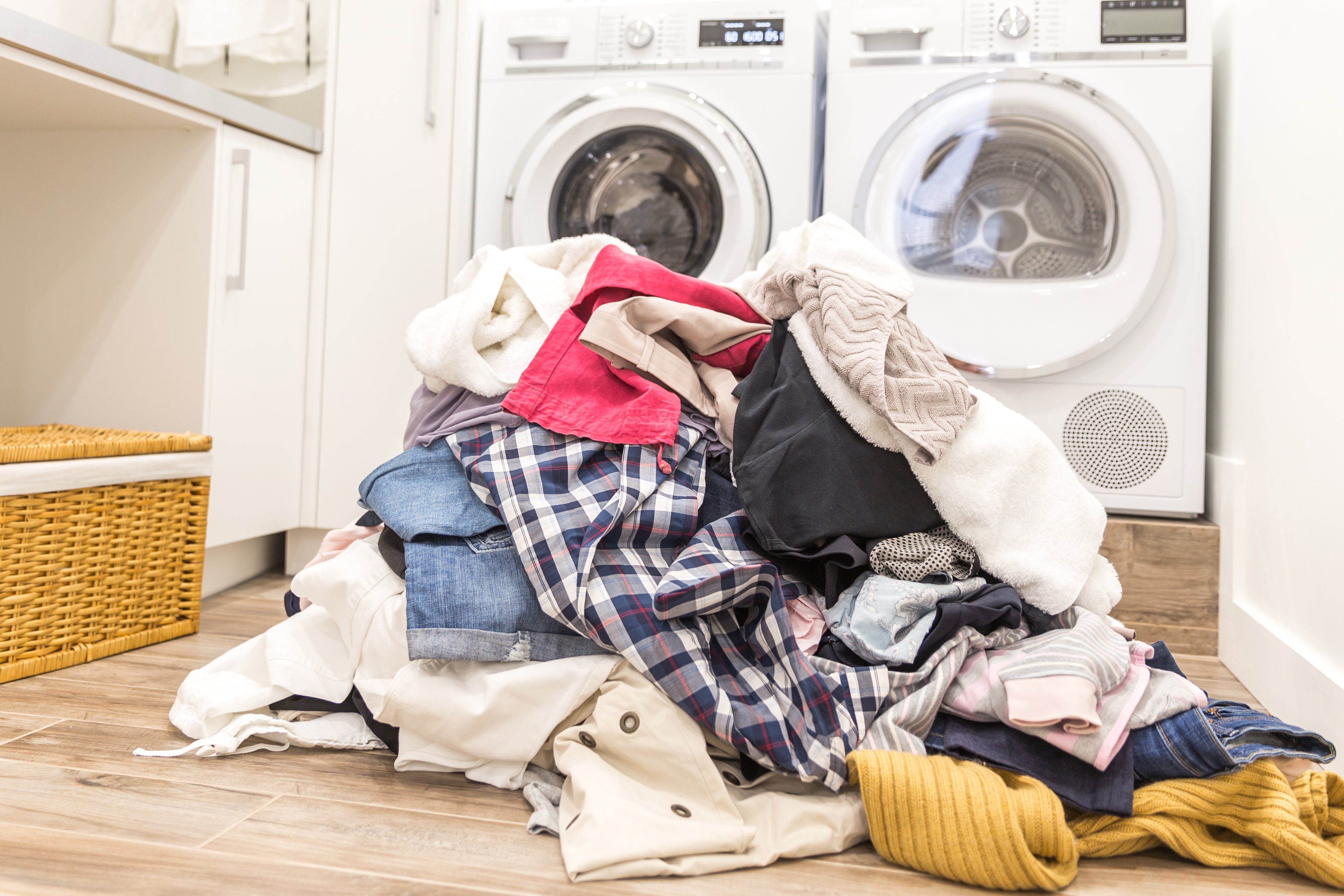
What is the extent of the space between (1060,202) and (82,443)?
61.2 inches

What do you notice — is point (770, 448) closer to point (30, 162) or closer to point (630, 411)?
point (630, 411)

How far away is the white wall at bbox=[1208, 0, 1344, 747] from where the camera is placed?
3.44 feet

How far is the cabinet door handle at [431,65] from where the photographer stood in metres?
1.73

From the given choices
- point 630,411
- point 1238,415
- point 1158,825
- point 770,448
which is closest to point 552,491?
point 630,411

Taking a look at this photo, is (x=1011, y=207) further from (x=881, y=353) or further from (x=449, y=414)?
(x=449, y=414)

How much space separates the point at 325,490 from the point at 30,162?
0.74 m

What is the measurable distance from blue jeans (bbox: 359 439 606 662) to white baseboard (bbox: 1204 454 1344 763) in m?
0.80

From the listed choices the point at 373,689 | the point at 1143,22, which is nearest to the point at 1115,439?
the point at 1143,22

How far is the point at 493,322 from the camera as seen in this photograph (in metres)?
1.04

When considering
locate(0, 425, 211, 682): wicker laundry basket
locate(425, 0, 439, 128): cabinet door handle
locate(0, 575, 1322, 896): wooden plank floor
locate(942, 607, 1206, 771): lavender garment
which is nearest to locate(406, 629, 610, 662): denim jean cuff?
locate(0, 575, 1322, 896): wooden plank floor

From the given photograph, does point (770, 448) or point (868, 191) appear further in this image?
point (868, 191)

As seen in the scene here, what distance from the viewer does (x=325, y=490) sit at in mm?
1767

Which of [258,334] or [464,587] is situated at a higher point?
[258,334]

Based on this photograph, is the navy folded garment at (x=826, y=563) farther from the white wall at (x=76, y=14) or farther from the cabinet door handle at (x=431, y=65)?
the white wall at (x=76, y=14)
